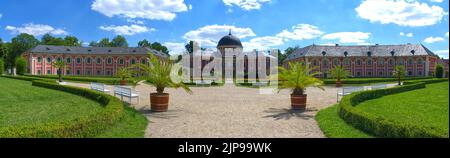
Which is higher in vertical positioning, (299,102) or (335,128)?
(299,102)

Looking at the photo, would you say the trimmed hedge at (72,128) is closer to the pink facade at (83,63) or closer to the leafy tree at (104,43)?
the pink facade at (83,63)

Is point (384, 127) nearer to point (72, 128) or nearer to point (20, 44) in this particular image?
point (72, 128)

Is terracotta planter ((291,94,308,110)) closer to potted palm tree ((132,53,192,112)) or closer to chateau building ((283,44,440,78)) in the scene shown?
potted palm tree ((132,53,192,112))

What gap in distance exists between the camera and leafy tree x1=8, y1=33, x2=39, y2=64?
7444cm

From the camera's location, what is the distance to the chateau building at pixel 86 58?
200 feet

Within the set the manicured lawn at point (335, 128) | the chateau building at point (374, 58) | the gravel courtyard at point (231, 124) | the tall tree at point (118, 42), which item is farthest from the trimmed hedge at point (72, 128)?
the tall tree at point (118, 42)

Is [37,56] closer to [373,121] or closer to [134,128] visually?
[134,128]

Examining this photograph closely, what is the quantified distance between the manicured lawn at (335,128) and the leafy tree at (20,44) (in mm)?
83838

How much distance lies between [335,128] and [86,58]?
65.7 metres

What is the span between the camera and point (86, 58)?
64.4m

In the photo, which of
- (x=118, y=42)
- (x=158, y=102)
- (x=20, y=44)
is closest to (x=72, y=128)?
(x=158, y=102)

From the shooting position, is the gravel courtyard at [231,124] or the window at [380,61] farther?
the window at [380,61]
